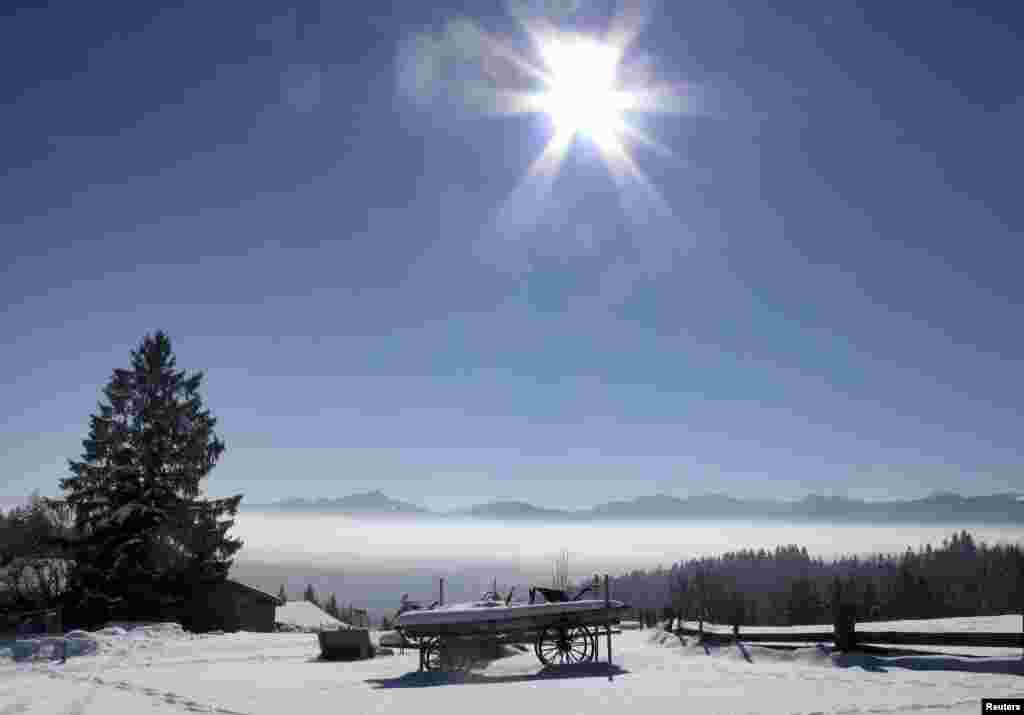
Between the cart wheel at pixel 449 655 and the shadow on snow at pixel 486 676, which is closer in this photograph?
the shadow on snow at pixel 486 676

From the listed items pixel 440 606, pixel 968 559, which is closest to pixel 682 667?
pixel 440 606

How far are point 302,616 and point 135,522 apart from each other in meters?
28.2

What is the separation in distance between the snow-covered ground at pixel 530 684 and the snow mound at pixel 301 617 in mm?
33397

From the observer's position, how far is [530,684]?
18.0 m

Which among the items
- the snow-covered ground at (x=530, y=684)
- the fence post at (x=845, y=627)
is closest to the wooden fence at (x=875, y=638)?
the fence post at (x=845, y=627)

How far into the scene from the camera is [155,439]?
143 feet

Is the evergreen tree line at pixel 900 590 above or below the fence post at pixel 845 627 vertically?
below

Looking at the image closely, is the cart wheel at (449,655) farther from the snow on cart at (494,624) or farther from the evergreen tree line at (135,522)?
the evergreen tree line at (135,522)

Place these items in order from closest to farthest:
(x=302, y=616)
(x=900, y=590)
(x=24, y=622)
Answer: (x=24, y=622) < (x=302, y=616) < (x=900, y=590)

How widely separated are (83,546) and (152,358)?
37.5 ft

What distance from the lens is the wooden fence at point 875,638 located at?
18062mm

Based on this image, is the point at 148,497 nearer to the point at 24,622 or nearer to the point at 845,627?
the point at 24,622

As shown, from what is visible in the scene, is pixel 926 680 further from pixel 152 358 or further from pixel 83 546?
pixel 152 358

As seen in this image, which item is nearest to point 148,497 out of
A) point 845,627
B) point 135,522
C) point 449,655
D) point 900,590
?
point 135,522
